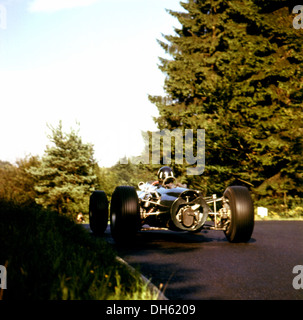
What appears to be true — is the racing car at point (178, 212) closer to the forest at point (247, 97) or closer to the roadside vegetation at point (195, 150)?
the roadside vegetation at point (195, 150)

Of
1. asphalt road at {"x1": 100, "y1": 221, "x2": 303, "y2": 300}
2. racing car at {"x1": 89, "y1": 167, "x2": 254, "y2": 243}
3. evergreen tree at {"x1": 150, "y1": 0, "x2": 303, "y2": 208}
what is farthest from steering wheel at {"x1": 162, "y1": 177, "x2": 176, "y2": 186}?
evergreen tree at {"x1": 150, "y1": 0, "x2": 303, "y2": 208}

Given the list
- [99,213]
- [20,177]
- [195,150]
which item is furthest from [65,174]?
[99,213]

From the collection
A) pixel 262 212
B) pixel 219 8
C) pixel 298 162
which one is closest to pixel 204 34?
pixel 219 8

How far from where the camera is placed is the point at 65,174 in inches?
1574

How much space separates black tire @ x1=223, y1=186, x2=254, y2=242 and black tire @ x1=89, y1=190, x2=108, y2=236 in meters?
3.75

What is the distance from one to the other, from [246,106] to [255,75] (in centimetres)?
316

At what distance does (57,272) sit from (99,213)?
6154 mm

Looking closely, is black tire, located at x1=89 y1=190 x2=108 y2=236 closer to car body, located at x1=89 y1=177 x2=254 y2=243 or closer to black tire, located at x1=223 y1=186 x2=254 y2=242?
car body, located at x1=89 y1=177 x2=254 y2=243

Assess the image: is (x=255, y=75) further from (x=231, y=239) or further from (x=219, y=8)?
(x=231, y=239)

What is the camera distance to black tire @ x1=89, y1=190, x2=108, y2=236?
10484 mm

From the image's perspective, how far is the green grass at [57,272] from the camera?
3.80 m

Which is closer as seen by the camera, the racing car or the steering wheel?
the racing car

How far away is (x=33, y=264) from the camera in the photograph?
14.6ft

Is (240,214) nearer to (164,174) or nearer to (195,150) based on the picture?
(164,174)
